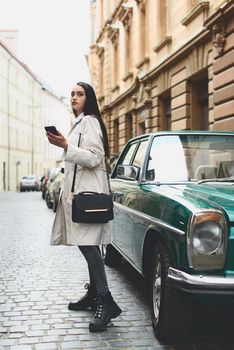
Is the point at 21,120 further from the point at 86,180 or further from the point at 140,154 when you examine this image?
the point at 86,180

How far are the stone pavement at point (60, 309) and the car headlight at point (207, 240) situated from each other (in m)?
0.79

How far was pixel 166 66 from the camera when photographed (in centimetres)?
1811

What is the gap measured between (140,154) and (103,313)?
2.02 m

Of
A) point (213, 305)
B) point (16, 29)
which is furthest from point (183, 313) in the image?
point (16, 29)

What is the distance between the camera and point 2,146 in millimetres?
50656

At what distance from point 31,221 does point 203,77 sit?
6.37m

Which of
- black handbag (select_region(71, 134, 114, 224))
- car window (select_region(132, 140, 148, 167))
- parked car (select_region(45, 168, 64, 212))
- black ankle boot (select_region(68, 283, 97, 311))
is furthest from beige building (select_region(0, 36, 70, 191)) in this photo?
black handbag (select_region(71, 134, 114, 224))

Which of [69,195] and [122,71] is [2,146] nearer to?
[122,71]

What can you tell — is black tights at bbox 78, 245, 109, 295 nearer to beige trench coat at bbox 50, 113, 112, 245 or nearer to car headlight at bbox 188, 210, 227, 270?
beige trench coat at bbox 50, 113, 112, 245

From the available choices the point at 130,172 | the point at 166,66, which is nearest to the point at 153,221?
the point at 130,172

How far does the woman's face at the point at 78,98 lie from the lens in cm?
447

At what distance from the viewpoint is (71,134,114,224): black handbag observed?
4.20m

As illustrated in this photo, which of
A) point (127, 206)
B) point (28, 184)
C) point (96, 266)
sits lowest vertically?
point (28, 184)

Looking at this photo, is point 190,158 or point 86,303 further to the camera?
point 190,158
